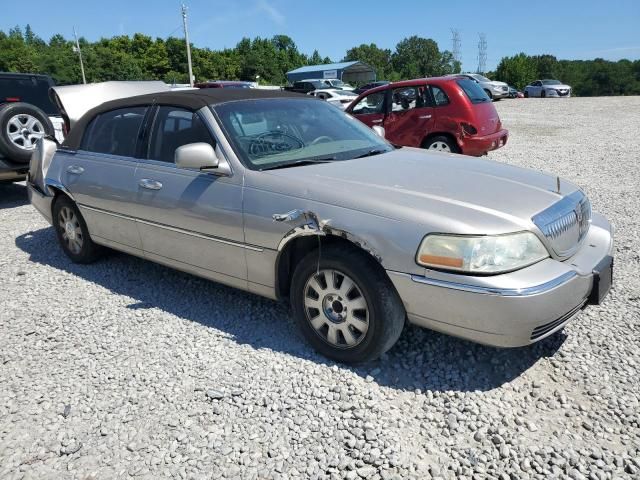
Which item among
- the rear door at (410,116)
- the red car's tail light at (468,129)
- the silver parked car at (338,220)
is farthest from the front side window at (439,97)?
the silver parked car at (338,220)

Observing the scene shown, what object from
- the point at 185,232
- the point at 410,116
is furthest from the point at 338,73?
the point at 185,232

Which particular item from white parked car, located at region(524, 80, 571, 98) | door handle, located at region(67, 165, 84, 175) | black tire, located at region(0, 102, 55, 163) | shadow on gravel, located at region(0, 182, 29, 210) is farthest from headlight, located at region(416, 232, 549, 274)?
white parked car, located at region(524, 80, 571, 98)

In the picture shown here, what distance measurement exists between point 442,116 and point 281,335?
6.49 meters

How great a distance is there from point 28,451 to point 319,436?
1448mm

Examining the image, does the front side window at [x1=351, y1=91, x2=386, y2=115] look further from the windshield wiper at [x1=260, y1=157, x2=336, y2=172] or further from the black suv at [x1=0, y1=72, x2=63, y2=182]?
the windshield wiper at [x1=260, y1=157, x2=336, y2=172]

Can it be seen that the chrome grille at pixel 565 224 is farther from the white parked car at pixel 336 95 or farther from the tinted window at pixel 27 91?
the white parked car at pixel 336 95

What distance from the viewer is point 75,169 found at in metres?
4.60

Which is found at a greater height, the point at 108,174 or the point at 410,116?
the point at 410,116

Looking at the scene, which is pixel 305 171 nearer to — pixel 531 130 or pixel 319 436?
pixel 319 436

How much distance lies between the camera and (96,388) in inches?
119

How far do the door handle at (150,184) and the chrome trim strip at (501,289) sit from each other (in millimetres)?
2131

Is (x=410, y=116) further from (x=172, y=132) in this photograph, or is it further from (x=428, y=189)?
(x=428, y=189)

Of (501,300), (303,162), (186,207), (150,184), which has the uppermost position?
(303,162)

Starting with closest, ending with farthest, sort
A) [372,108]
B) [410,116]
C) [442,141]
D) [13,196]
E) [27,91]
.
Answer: [27,91] < [13,196] < [442,141] < [410,116] < [372,108]
